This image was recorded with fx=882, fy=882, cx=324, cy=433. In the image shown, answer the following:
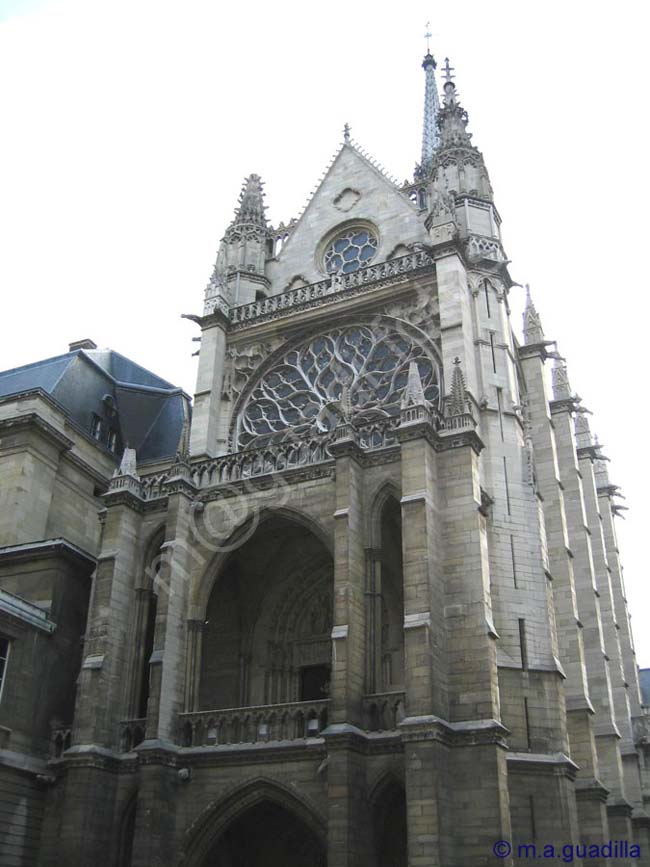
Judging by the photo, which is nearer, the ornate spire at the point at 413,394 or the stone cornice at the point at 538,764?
the stone cornice at the point at 538,764

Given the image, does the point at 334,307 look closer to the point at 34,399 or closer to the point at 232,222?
the point at 232,222

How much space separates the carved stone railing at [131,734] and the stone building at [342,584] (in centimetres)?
9

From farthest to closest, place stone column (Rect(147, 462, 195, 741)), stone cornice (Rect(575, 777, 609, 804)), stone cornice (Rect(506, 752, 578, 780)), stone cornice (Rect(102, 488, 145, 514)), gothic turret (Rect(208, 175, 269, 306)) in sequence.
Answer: gothic turret (Rect(208, 175, 269, 306))
stone cornice (Rect(102, 488, 145, 514))
stone cornice (Rect(575, 777, 609, 804))
stone column (Rect(147, 462, 195, 741))
stone cornice (Rect(506, 752, 578, 780))

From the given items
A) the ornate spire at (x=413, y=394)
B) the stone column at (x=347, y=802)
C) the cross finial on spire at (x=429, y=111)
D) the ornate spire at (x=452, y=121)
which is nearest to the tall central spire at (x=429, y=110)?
the cross finial on spire at (x=429, y=111)

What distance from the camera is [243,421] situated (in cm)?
2491

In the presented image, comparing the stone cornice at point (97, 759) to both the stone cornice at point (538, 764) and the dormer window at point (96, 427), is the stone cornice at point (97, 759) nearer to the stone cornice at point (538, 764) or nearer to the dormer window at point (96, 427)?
the stone cornice at point (538, 764)

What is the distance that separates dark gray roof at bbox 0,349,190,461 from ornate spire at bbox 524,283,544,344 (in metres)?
11.8

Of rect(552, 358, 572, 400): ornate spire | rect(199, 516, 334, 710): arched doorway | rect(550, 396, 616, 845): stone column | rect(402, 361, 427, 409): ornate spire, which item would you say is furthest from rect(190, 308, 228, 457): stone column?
rect(552, 358, 572, 400): ornate spire

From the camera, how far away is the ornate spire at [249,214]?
29125 mm

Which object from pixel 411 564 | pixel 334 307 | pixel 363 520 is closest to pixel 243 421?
pixel 334 307

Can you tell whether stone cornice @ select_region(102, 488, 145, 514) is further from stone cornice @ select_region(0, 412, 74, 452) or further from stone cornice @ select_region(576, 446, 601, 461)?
stone cornice @ select_region(576, 446, 601, 461)

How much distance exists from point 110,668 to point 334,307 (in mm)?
11701

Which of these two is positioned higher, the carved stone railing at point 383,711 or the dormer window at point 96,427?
the dormer window at point 96,427

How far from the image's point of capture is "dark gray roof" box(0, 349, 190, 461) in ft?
91.4
